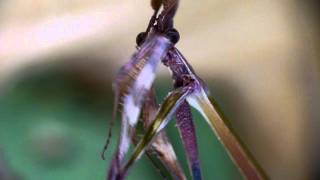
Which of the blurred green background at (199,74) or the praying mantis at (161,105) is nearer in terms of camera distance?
the praying mantis at (161,105)

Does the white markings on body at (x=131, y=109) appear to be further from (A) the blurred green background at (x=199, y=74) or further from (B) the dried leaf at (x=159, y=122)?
(A) the blurred green background at (x=199, y=74)

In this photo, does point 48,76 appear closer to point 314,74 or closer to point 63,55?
point 63,55

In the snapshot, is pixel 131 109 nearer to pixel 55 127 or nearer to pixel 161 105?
pixel 161 105

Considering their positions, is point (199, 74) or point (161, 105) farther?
point (199, 74)

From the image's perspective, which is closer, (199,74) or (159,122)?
(159,122)

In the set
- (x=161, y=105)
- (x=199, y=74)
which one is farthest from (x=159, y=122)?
(x=199, y=74)

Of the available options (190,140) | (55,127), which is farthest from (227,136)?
(55,127)

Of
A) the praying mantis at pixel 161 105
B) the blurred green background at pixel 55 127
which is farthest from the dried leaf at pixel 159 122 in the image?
the blurred green background at pixel 55 127

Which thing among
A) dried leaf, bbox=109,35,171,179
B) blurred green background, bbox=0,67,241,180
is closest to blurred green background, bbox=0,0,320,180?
blurred green background, bbox=0,67,241,180

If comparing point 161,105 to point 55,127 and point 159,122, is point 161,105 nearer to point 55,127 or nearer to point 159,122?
point 159,122
